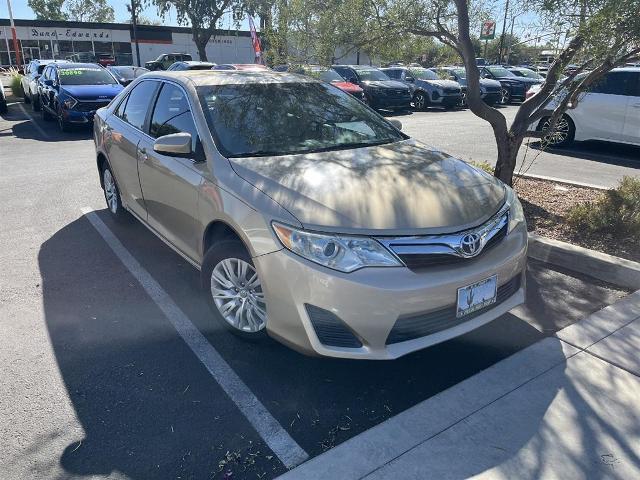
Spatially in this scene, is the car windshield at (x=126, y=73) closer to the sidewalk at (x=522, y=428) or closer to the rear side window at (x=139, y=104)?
the rear side window at (x=139, y=104)

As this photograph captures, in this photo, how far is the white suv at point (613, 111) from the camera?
9773mm

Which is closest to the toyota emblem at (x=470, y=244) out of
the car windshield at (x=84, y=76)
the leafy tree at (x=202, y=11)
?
the car windshield at (x=84, y=76)

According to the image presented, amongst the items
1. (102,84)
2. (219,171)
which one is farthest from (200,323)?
(102,84)

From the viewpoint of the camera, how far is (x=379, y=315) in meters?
2.73

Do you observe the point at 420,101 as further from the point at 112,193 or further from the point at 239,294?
the point at 239,294

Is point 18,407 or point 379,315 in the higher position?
point 379,315

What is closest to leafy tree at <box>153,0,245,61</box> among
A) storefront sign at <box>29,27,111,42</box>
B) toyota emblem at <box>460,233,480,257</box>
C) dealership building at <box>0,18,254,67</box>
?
dealership building at <box>0,18,254,67</box>

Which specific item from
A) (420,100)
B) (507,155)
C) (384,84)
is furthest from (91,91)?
(420,100)

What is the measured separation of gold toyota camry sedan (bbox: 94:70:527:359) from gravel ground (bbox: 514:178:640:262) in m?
1.70

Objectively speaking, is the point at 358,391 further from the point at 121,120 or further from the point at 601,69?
the point at 601,69

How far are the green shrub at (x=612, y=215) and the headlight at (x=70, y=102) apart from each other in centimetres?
1141

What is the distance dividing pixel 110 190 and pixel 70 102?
26.5 feet

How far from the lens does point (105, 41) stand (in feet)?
156

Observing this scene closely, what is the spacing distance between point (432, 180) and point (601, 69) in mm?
3066
